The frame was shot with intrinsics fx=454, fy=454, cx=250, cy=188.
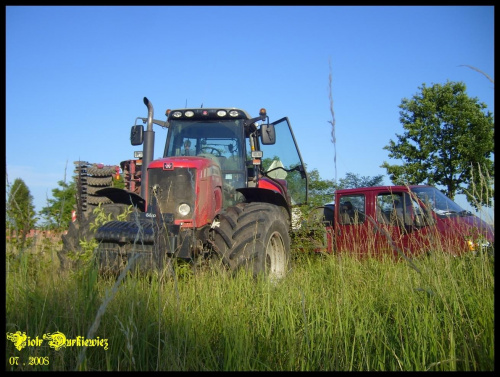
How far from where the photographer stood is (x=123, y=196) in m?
5.52

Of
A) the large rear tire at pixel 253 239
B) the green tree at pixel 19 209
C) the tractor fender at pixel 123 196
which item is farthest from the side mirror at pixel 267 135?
the green tree at pixel 19 209

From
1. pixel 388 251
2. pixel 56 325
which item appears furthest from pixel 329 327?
pixel 388 251

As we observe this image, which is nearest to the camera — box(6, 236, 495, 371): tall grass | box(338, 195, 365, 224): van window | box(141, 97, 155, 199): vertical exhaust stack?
box(6, 236, 495, 371): tall grass

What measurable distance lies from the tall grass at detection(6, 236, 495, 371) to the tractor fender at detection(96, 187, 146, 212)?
1.91 m

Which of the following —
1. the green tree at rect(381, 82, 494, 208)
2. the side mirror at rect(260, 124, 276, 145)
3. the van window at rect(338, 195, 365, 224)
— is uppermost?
the green tree at rect(381, 82, 494, 208)

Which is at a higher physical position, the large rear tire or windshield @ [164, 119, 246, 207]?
windshield @ [164, 119, 246, 207]

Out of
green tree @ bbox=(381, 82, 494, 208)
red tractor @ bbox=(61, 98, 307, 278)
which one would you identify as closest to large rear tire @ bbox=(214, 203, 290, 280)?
red tractor @ bbox=(61, 98, 307, 278)

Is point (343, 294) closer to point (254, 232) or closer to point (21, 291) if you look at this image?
point (254, 232)

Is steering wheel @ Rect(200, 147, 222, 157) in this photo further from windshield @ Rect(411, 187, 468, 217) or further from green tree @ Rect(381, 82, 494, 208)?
green tree @ Rect(381, 82, 494, 208)

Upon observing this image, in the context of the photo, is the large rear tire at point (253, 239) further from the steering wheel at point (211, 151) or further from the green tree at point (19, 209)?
the green tree at point (19, 209)

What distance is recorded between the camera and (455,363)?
216 cm

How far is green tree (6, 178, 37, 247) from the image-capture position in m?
2.67

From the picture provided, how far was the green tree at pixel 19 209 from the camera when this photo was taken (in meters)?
2.67
